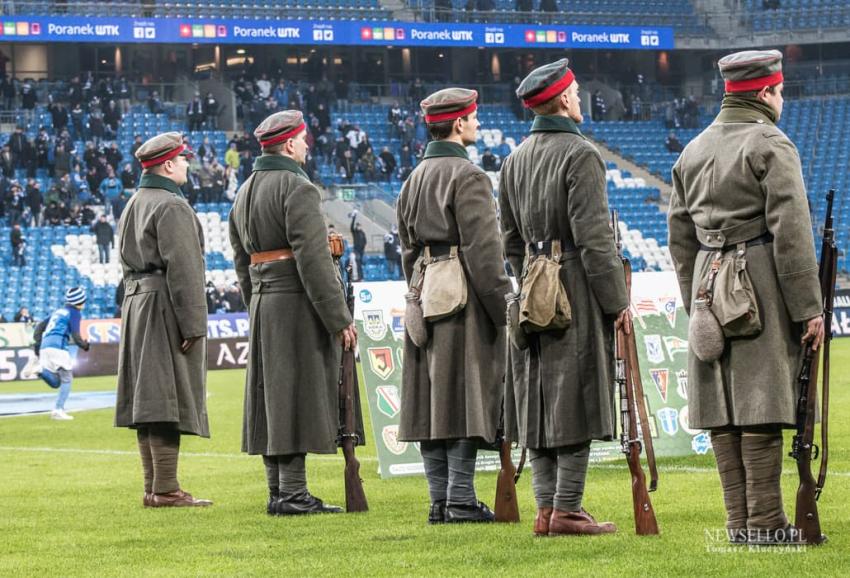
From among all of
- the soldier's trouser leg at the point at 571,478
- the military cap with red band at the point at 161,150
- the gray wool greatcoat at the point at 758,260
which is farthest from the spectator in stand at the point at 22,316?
the gray wool greatcoat at the point at 758,260

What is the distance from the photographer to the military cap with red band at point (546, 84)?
7582 mm

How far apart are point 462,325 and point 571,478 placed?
1.23m

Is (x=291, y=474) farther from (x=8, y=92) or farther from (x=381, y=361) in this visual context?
(x=8, y=92)

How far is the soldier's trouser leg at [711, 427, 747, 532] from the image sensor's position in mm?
6816

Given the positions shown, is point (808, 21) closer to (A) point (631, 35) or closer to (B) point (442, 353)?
(A) point (631, 35)

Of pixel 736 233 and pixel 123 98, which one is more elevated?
pixel 123 98

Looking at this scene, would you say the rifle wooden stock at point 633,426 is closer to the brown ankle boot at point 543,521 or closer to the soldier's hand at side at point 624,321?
the soldier's hand at side at point 624,321

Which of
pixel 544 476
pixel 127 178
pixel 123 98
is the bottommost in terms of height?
pixel 544 476

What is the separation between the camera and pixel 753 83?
22.7 ft

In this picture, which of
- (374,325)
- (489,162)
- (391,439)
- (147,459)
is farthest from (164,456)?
(489,162)

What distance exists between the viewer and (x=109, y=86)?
4447 cm

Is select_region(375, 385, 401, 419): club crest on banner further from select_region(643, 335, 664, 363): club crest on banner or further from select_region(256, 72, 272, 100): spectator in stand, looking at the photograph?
select_region(256, 72, 272, 100): spectator in stand

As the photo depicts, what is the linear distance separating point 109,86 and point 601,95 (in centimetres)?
1769

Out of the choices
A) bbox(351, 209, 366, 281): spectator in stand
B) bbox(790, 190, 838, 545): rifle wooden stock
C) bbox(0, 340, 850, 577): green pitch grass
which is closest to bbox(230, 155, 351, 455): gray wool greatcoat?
bbox(0, 340, 850, 577): green pitch grass
